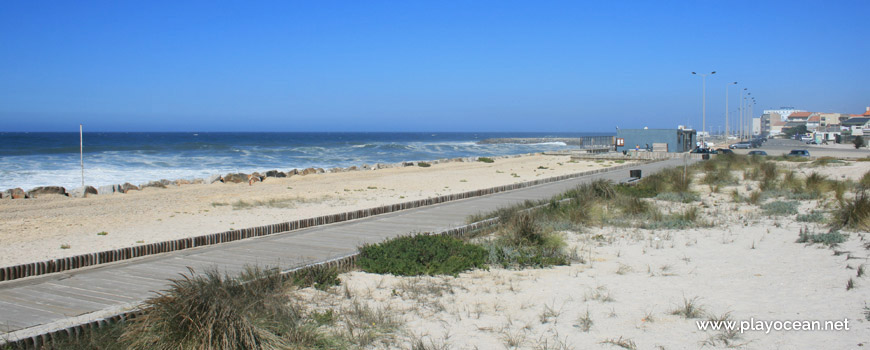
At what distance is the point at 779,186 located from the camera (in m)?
18.0

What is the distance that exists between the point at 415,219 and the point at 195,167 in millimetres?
32244

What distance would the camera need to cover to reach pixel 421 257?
813 cm

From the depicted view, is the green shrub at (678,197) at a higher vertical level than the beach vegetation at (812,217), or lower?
higher

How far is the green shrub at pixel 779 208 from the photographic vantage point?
1300 cm

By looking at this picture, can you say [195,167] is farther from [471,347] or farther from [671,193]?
[471,347]

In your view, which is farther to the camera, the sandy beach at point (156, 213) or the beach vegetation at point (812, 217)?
the beach vegetation at point (812, 217)

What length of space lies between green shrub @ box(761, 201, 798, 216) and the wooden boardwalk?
6368mm

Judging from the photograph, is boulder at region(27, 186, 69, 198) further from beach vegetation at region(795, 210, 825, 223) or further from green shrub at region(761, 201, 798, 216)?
beach vegetation at region(795, 210, 825, 223)

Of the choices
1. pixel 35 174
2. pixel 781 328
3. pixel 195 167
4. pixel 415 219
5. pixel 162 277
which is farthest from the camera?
pixel 195 167

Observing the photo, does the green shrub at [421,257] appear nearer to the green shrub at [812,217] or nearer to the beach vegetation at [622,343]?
the beach vegetation at [622,343]

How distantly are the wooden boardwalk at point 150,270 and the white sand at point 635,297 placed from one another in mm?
1416

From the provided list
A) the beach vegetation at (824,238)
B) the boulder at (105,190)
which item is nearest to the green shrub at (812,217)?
the beach vegetation at (824,238)

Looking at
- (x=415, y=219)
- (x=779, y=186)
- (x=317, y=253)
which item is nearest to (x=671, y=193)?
(x=779, y=186)

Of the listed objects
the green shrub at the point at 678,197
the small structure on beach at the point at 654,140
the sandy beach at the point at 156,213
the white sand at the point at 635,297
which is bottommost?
the white sand at the point at 635,297
